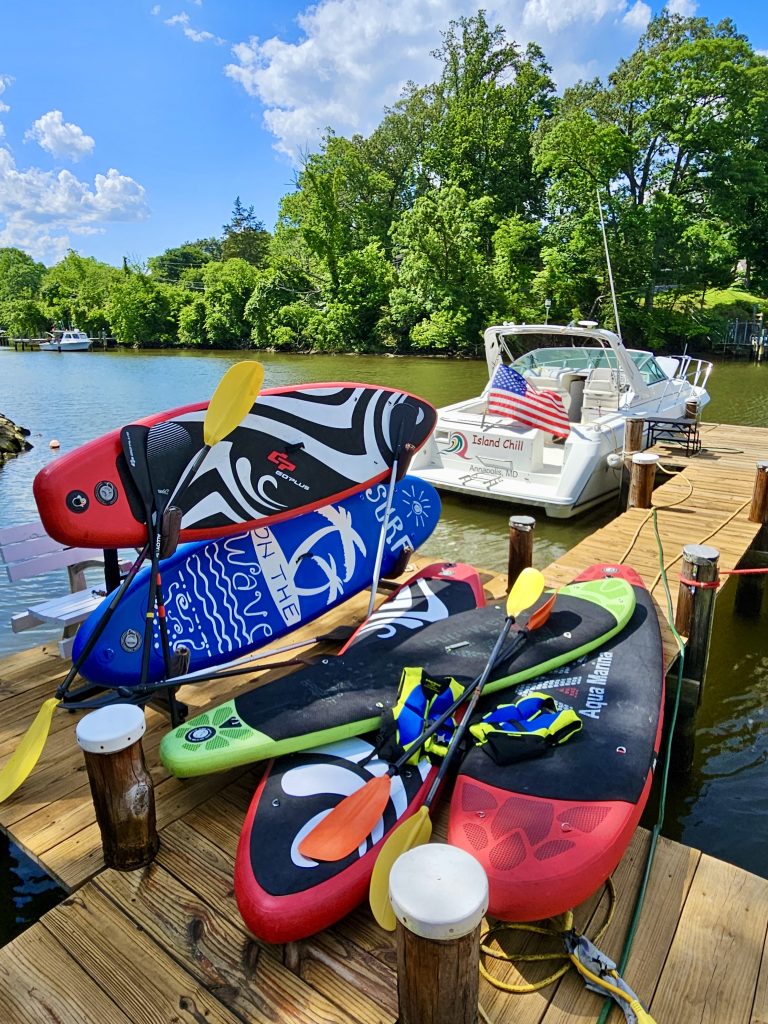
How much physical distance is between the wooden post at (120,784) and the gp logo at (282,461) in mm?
2065

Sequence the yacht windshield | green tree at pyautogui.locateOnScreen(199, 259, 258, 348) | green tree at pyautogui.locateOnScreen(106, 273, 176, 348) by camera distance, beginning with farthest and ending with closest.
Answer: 1. green tree at pyautogui.locateOnScreen(106, 273, 176, 348)
2. green tree at pyautogui.locateOnScreen(199, 259, 258, 348)
3. the yacht windshield

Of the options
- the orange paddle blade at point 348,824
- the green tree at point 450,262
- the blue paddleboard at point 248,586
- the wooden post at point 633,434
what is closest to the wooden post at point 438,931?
the orange paddle blade at point 348,824

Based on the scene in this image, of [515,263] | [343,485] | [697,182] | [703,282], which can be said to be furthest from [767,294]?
[343,485]

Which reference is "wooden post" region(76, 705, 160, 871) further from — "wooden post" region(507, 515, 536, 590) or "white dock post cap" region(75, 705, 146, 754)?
"wooden post" region(507, 515, 536, 590)

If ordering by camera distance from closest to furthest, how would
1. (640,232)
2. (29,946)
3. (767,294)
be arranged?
(29,946)
(640,232)
(767,294)

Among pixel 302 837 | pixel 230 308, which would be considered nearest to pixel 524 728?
pixel 302 837

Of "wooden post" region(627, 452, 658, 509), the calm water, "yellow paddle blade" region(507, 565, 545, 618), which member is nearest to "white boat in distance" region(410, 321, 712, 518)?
the calm water

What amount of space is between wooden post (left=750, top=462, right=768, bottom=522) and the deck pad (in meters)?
2.82

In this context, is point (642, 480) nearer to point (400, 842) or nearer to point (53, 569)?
point (400, 842)

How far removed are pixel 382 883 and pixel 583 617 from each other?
2018 mm

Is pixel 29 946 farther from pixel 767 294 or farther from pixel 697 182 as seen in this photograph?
pixel 767 294

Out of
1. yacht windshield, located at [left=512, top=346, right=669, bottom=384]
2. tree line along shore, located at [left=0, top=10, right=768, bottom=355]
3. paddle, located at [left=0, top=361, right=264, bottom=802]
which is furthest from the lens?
tree line along shore, located at [left=0, top=10, right=768, bottom=355]

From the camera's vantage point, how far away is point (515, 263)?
3011 cm

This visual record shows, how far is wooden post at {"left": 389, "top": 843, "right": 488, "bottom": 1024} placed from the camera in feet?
4.71
